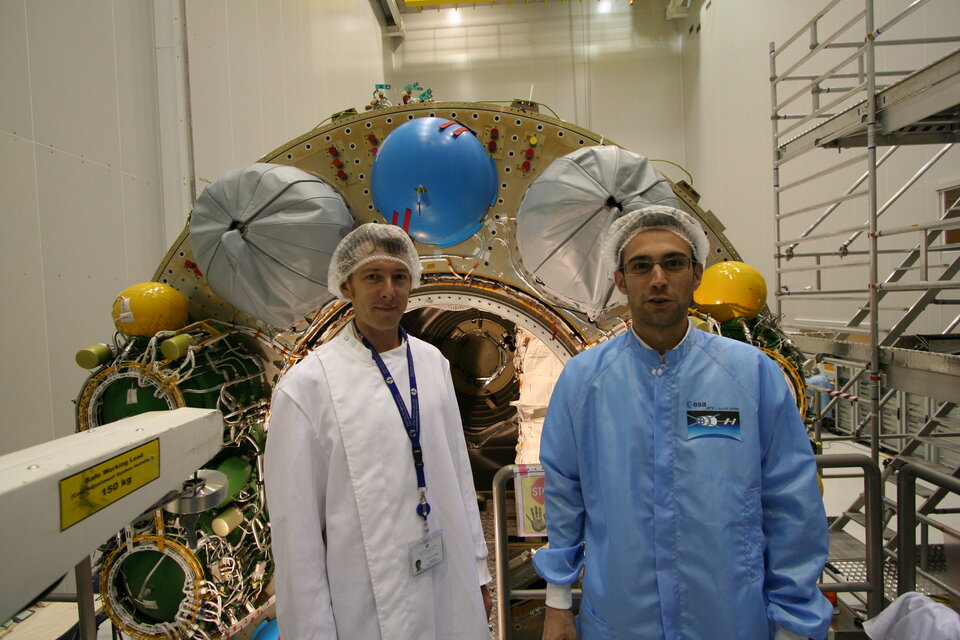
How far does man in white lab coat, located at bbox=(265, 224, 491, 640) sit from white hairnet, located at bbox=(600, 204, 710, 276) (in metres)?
0.67

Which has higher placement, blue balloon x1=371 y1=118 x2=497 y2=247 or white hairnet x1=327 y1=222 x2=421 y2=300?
blue balloon x1=371 y1=118 x2=497 y2=247

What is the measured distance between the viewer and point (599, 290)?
199 centimetres

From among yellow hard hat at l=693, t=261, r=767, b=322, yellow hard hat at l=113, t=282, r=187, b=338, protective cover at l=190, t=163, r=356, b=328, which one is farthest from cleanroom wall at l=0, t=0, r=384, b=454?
yellow hard hat at l=693, t=261, r=767, b=322

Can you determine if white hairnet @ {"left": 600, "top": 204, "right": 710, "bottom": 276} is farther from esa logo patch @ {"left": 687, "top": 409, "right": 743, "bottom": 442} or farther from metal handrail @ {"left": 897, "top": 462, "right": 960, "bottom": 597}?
metal handrail @ {"left": 897, "top": 462, "right": 960, "bottom": 597}

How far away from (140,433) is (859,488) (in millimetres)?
5672

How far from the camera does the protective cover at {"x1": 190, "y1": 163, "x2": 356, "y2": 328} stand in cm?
197

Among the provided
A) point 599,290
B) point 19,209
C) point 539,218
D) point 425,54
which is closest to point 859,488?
point 599,290

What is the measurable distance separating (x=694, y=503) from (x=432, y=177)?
146 cm

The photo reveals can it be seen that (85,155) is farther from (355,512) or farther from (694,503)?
(694,503)

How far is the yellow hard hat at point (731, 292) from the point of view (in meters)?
2.06

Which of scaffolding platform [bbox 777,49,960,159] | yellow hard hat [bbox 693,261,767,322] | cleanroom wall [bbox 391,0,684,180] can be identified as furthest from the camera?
cleanroom wall [bbox 391,0,684,180]

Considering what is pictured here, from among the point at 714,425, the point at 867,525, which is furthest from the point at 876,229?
the point at 714,425

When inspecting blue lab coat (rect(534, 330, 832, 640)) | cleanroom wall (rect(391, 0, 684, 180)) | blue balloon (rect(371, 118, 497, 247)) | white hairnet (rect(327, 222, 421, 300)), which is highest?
cleanroom wall (rect(391, 0, 684, 180))

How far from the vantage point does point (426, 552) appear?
144 cm
